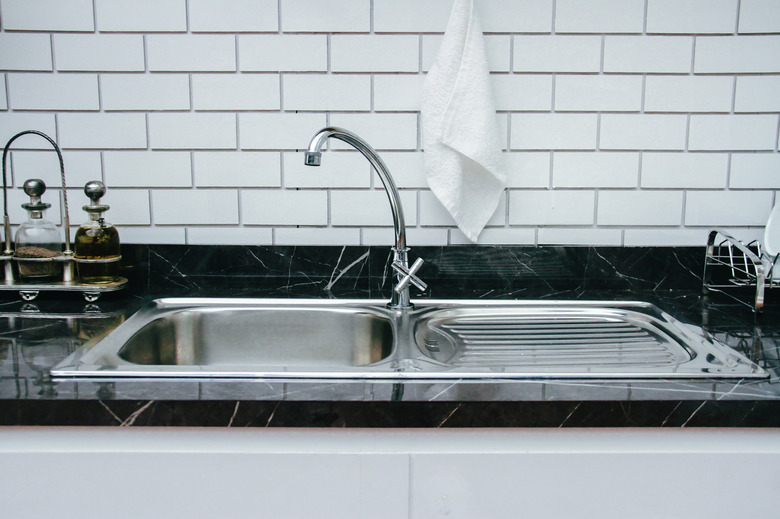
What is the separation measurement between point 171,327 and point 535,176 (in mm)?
835

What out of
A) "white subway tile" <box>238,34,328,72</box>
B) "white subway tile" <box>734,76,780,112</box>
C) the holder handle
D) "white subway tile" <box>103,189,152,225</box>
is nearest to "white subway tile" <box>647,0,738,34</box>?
"white subway tile" <box>734,76,780,112</box>

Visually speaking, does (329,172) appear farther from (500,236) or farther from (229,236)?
(500,236)

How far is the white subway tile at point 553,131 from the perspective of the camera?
1.42 meters

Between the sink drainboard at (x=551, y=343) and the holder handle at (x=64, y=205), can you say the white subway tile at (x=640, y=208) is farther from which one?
the holder handle at (x=64, y=205)

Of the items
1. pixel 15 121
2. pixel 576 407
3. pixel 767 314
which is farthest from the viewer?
pixel 15 121

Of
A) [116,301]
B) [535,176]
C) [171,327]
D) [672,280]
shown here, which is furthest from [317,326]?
[672,280]

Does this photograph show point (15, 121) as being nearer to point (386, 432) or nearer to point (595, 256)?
point (386, 432)

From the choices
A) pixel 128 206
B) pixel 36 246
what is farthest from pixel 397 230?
pixel 36 246

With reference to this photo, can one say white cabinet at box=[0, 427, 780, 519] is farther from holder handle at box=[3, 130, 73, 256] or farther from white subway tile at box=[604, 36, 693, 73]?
white subway tile at box=[604, 36, 693, 73]

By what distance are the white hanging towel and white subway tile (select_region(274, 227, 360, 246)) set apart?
8.5 inches

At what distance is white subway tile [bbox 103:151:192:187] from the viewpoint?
1.44 metres

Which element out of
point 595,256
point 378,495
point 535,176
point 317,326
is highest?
point 535,176

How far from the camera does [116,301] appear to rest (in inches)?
52.4

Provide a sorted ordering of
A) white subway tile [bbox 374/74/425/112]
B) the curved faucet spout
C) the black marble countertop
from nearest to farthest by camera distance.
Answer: the black marble countertop < the curved faucet spout < white subway tile [bbox 374/74/425/112]
